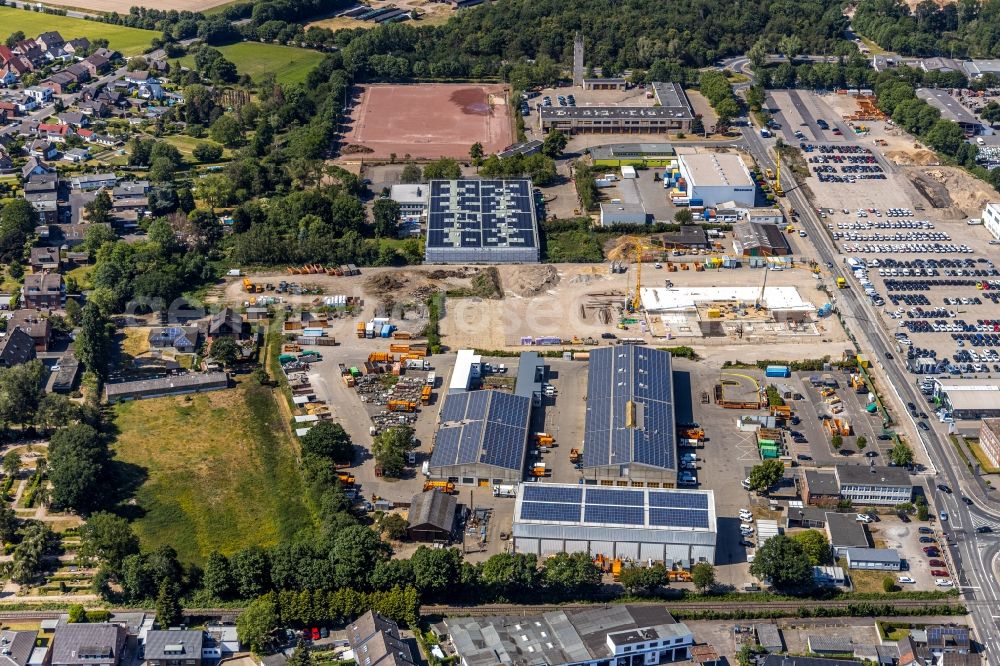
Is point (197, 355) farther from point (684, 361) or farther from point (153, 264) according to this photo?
point (684, 361)

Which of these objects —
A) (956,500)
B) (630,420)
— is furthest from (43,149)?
(956,500)

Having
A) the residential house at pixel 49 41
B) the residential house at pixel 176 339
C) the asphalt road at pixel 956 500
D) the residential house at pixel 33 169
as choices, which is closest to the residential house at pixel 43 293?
the residential house at pixel 176 339

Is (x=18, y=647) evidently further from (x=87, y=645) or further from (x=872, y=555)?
(x=872, y=555)

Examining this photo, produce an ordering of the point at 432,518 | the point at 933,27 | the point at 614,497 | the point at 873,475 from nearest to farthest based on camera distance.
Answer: the point at 432,518 → the point at 614,497 → the point at 873,475 → the point at 933,27

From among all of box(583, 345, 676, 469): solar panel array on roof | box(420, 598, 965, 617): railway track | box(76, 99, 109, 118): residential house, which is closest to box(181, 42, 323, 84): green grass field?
box(76, 99, 109, 118): residential house

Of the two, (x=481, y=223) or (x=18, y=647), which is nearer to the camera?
(x=18, y=647)

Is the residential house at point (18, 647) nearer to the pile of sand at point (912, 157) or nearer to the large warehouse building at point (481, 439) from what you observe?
the large warehouse building at point (481, 439)

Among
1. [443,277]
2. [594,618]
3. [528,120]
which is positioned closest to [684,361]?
[443,277]
